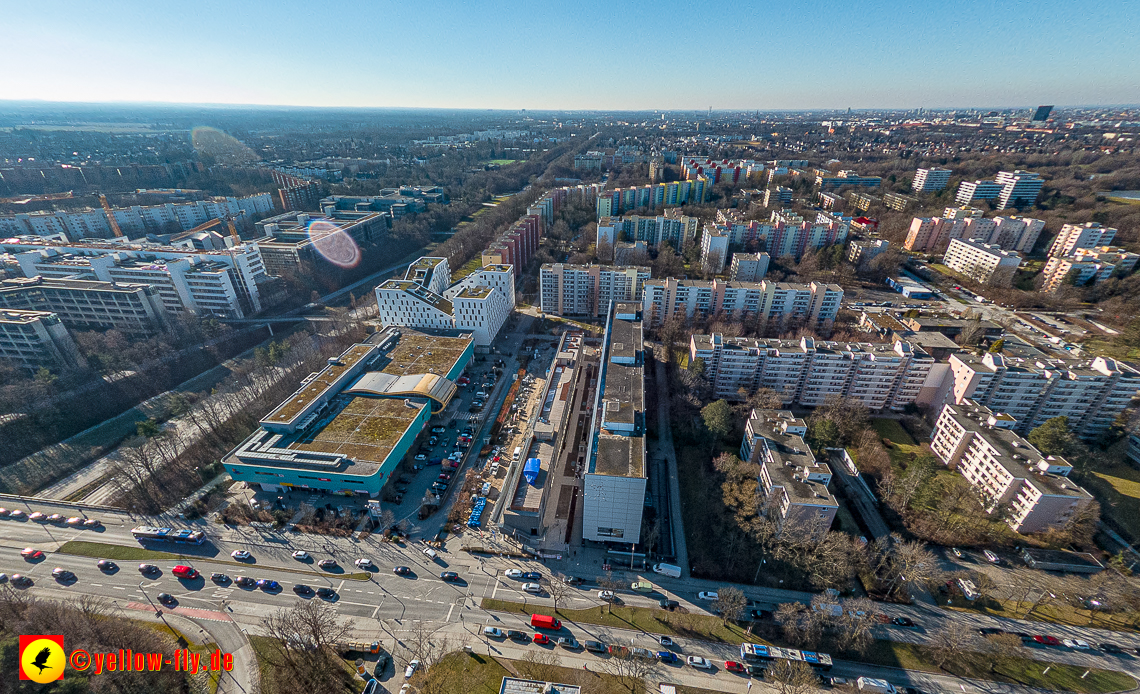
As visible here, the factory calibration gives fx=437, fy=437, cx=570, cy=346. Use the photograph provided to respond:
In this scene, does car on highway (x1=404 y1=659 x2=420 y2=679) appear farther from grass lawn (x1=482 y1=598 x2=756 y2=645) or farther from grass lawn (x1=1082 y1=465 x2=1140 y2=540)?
grass lawn (x1=1082 y1=465 x2=1140 y2=540)

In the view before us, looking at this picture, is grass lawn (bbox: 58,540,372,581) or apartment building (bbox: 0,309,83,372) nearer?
grass lawn (bbox: 58,540,372,581)

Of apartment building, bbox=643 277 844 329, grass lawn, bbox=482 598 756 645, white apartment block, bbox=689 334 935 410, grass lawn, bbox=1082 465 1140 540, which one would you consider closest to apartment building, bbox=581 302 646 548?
grass lawn, bbox=482 598 756 645

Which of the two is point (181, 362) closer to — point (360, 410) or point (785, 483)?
point (360, 410)

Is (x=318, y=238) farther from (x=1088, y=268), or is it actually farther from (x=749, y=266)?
(x=1088, y=268)

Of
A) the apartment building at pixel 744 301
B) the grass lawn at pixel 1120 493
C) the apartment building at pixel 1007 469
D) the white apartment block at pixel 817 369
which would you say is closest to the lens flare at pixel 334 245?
the apartment building at pixel 744 301

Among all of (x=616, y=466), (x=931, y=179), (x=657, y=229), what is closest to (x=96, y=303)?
(x=616, y=466)

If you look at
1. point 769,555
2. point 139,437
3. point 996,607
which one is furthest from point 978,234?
point 139,437

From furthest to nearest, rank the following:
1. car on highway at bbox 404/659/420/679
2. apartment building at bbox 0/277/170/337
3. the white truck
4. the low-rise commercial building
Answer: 1. apartment building at bbox 0/277/170/337
2. the low-rise commercial building
3. car on highway at bbox 404/659/420/679
4. the white truck

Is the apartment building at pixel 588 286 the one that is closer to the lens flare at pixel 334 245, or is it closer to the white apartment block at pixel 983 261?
the lens flare at pixel 334 245
